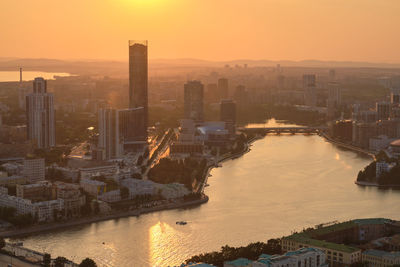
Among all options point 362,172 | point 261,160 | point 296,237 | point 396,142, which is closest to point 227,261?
point 296,237

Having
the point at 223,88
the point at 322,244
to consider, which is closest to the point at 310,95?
the point at 223,88

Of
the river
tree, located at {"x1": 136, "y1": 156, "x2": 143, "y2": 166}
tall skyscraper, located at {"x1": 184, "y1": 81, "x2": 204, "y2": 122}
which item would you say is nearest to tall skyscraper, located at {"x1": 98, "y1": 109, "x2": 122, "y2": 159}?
tree, located at {"x1": 136, "y1": 156, "x2": 143, "y2": 166}

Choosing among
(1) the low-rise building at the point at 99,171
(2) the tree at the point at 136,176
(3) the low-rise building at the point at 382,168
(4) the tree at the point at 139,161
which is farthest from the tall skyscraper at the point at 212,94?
(2) the tree at the point at 136,176

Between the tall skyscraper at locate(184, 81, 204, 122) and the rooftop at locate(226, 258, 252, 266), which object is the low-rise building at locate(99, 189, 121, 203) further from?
the tall skyscraper at locate(184, 81, 204, 122)

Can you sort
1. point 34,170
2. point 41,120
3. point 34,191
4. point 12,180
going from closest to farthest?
point 34,191 < point 12,180 < point 34,170 < point 41,120

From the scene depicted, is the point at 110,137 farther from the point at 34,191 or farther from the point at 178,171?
the point at 34,191

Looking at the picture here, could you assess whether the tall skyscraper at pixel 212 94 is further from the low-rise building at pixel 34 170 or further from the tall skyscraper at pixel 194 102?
the low-rise building at pixel 34 170
